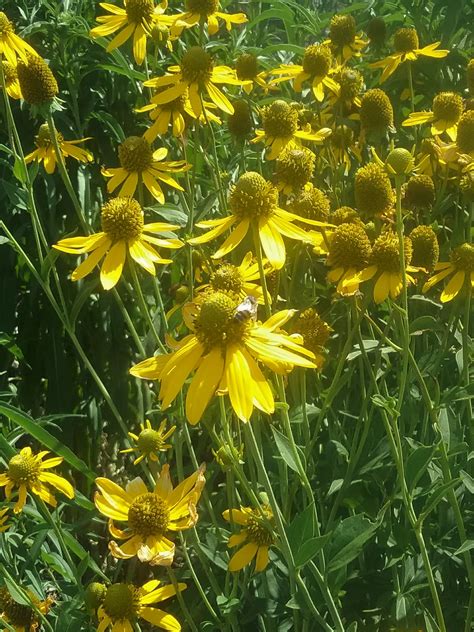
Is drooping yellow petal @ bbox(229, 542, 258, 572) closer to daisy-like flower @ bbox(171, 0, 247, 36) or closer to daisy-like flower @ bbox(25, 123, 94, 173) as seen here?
daisy-like flower @ bbox(25, 123, 94, 173)

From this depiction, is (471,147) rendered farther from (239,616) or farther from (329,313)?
(239,616)

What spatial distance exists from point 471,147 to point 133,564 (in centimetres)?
121

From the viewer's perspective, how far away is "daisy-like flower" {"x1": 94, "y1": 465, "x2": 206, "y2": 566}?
144cm

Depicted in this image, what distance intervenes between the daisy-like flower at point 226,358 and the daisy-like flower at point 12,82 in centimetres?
105

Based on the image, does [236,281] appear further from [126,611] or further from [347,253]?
[126,611]

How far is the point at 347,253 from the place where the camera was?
1.56m

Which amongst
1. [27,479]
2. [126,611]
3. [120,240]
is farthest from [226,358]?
[27,479]

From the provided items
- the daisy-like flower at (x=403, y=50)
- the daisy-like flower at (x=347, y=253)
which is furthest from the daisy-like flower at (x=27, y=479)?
the daisy-like flower at (x=403, y=50)

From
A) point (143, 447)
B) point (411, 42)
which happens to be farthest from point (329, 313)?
point (411, 42)

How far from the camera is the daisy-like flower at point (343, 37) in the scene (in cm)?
243

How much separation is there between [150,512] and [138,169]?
810 millimetres

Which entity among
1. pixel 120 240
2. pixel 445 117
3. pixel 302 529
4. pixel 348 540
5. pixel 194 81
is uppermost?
pixel 194 81

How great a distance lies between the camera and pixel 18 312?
2.63 m

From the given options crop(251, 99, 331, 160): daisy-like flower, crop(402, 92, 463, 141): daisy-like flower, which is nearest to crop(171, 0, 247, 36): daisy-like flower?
crop(251, 99, 331, 160): daisy-like flower
